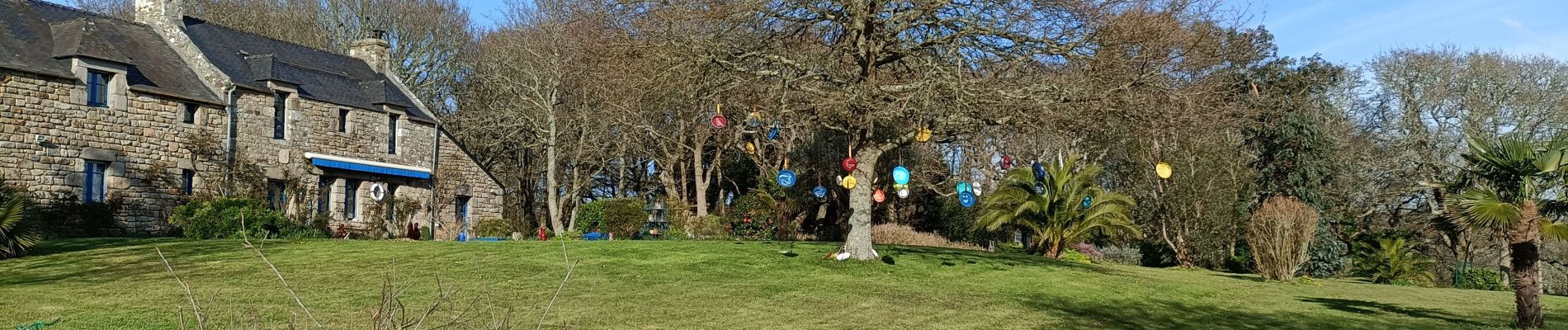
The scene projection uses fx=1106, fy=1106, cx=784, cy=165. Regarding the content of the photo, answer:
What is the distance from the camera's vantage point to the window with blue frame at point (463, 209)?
33906 mm

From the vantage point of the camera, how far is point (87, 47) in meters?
24.3

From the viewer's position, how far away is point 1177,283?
57.0 feet

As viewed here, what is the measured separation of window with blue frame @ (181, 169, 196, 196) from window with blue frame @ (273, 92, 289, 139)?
2.39 m

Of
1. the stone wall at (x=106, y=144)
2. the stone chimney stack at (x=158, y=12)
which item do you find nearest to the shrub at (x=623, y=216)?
the stone wall at (x=106, y=144)

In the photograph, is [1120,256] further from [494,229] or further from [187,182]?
[187,182]

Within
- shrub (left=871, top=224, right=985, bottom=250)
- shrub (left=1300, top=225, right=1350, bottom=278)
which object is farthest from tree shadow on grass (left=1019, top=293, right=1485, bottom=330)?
shrub (left=871, top=224, right=985, bottom=250)

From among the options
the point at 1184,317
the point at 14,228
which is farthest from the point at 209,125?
the point at 1184,317

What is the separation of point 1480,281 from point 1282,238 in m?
7.33

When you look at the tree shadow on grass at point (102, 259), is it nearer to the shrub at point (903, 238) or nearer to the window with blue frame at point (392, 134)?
the window with blue frame at point (392, 134)

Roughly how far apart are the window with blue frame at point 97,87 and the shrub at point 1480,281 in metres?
30.3

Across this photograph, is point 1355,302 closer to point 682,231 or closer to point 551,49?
point 682,231

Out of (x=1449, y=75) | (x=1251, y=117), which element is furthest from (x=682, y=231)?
(x=1449, y=75)

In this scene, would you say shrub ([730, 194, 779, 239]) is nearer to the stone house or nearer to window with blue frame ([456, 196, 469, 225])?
the stone house

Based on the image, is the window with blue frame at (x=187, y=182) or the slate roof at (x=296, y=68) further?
the slate roof at (x=296, y=68)
